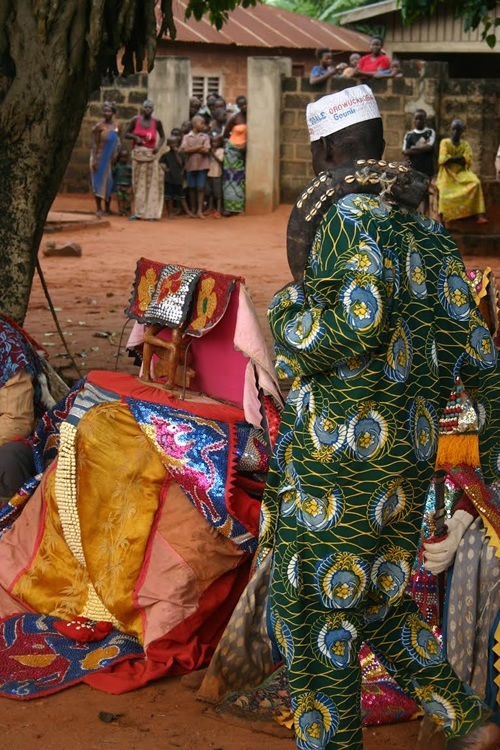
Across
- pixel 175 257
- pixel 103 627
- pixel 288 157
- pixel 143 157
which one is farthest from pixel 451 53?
pixel 103 627

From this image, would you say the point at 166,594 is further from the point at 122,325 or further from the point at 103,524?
the point at 122,325

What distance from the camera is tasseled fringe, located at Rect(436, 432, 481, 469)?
3.75 m

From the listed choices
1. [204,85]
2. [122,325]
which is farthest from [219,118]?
[122,325]

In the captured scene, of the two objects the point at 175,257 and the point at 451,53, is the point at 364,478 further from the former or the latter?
the point at 451,53

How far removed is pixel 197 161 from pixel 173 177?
608 millimetres

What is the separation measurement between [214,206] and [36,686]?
1659 cm

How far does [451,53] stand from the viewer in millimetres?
23891

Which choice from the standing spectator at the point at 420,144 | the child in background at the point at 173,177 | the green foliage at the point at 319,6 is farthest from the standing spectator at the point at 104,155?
the green foliage at the point at 319,6

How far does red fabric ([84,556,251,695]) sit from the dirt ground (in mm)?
46

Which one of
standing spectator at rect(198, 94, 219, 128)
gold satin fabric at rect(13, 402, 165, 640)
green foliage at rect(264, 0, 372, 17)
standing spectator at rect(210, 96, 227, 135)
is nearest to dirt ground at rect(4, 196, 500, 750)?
gold satin fabric at rect(13, 402, 165, 640)

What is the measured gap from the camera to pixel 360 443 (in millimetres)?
2832

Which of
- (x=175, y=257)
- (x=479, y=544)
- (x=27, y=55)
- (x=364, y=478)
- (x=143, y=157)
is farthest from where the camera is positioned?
(x=143, y=157)

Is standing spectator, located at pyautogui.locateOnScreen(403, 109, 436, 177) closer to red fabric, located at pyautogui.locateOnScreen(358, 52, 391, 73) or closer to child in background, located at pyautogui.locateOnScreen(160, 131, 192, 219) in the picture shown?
red fabric, located at pyautogui.locateOnScreen(358, 52, 391, 73)

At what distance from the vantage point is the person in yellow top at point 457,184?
15891 mm
